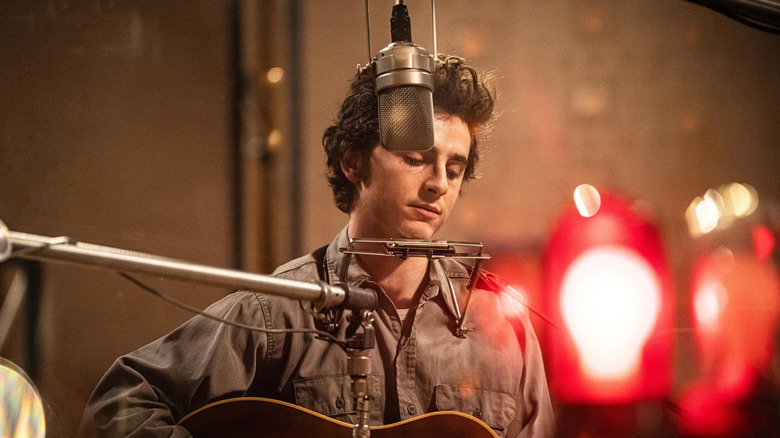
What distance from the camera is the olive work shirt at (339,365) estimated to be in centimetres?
132

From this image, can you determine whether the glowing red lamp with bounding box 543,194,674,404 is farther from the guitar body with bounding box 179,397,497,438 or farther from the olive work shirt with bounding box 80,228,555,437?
the guitar body with bounding box 179,397,497,438

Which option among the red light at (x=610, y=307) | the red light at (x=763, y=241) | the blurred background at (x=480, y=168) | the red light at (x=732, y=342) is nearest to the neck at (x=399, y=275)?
the blurred background at (x=480, y=168)

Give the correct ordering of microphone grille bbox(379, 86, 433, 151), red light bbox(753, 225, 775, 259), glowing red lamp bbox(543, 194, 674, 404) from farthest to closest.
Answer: red light bbox(753, 225, 775, 259) < glowing red lamp bbox(543, 194, 674, 404) < microphone grille bbox(379, 86, 433, 151)

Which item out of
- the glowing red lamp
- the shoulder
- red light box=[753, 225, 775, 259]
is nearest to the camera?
the shoulder

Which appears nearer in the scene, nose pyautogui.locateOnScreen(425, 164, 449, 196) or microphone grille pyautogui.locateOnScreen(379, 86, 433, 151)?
microphone grille pyautogui.locateOnScreen(379, 86, 433, 151)

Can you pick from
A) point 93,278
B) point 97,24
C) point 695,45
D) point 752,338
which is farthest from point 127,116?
point 752,338

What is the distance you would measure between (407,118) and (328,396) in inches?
22.3

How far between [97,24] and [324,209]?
0.57 m

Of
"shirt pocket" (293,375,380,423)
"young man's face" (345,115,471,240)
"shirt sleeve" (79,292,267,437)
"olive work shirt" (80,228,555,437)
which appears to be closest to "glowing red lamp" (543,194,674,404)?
"olive work shirt" (80,228,555,437)

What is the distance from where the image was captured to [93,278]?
4.29 feet

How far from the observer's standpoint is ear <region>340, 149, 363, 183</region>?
4.83ft

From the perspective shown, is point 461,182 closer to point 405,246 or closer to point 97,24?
point 405,246

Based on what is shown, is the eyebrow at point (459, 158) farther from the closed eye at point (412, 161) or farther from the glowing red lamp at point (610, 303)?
the glowing red lamp at point (610, 303)

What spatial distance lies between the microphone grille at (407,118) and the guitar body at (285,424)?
54cm
